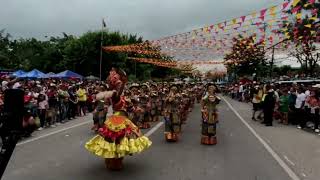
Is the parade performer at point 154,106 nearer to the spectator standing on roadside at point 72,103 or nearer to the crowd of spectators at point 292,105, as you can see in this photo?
the spectator standing on roadside at point 72,103

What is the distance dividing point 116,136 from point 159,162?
5.53 ft

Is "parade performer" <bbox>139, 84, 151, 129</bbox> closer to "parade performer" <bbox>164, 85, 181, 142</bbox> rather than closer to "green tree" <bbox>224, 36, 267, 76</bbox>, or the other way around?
"parade performer" <bbox>164, 85, 181, 142</bbox>

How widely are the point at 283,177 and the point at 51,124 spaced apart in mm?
12476

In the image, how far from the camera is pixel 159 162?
10953mm

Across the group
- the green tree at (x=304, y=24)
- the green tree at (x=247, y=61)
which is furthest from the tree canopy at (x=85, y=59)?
the green tree at (x=304, y=24)

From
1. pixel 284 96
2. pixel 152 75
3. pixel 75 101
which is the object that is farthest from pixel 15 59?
pixel 284 96

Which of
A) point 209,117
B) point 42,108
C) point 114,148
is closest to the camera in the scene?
point 114,148

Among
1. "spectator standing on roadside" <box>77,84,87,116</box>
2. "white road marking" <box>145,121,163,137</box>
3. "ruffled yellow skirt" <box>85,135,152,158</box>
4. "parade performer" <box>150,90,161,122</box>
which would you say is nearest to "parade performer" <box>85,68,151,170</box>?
"ruffled yellow skirt" <box>85,135,152,158</box>

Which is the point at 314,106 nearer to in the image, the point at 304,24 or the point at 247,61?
the point at 304,24

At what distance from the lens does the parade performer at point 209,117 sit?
560 inches

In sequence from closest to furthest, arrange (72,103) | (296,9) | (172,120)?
(172,120) → (296,9) → (72,103)

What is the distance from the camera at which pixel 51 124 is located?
19.9 meters

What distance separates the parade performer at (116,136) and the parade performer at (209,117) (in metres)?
4.46

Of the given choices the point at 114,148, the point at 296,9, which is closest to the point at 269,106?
the point at 296,9
